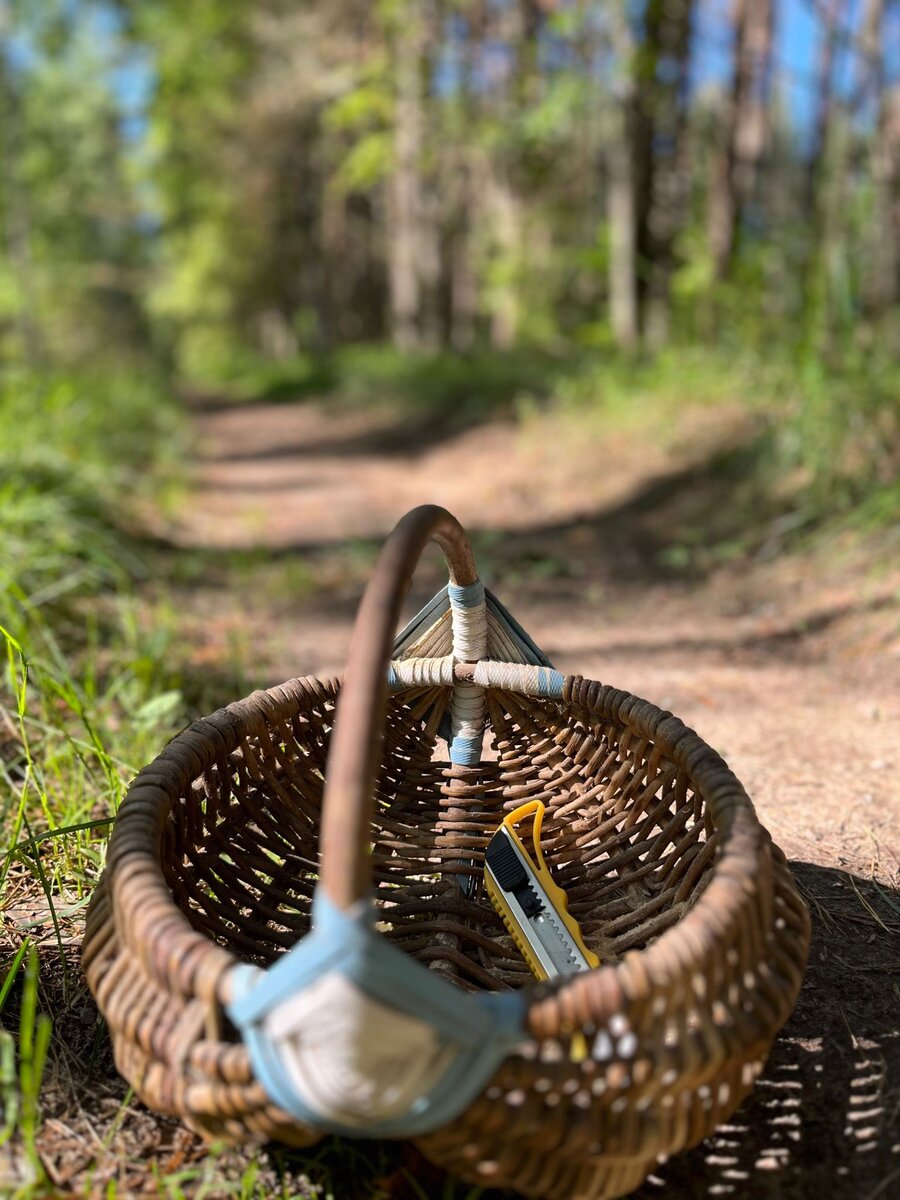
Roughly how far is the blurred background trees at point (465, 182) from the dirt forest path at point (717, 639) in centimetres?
87

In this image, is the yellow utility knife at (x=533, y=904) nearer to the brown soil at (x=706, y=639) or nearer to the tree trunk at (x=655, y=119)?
the brown soil at (x=706, y=639)

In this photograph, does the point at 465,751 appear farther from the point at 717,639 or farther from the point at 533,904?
the point at 717,639

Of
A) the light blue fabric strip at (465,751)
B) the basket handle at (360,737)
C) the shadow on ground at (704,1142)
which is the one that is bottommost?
the shadow on ground at (704,1142)

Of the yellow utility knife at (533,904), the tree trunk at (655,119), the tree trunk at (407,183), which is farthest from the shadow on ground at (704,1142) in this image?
the tree trunk at (407,183)

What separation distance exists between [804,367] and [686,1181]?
4029 mm

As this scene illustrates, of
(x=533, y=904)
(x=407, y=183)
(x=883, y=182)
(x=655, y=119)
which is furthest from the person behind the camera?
(x=407, y=183)

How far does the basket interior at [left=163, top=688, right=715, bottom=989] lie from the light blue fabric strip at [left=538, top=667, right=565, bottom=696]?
8 cm

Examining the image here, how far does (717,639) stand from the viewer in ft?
11.0

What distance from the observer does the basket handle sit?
0.83m

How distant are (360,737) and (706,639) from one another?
8.75ft

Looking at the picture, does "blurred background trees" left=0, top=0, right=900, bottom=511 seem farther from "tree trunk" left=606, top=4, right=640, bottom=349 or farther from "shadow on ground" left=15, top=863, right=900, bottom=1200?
"shadow on ground" left=15, top=863, right=900, bottom=1200

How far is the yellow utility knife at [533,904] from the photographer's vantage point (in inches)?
55.7

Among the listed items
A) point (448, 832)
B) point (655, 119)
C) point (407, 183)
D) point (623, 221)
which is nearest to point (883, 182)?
point (623, 221)

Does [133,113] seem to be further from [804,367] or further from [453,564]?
[453,564]
